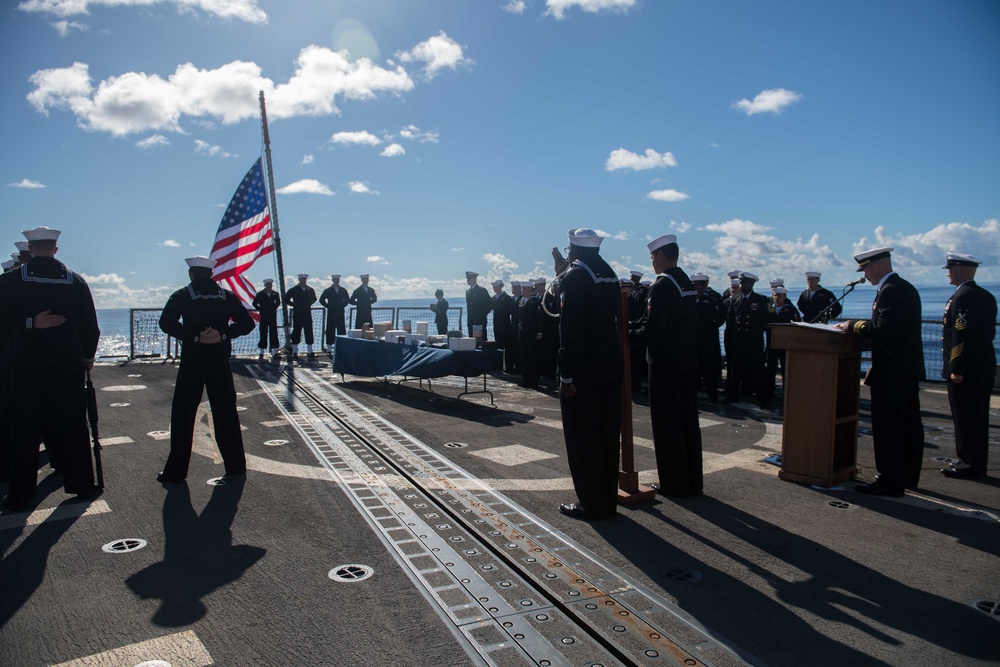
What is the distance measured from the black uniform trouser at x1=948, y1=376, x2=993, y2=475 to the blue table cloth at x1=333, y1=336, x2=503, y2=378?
6.09m

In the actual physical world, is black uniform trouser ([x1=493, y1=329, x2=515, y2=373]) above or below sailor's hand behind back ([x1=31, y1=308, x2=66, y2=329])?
below

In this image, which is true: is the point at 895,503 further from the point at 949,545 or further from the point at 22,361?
the point at 22,361

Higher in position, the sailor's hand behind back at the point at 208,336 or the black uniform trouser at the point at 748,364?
the sailor's hand behind back at the point at 208,336

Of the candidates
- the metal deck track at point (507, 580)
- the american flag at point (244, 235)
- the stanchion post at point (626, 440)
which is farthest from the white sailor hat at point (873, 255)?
the american flag at point (244, 235)

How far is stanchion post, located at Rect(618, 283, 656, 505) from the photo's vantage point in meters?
5.32

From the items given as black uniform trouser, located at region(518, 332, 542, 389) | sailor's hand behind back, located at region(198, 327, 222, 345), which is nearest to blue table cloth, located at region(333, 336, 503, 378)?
black uniform trouser, located at region(518, 332, 542, 389)

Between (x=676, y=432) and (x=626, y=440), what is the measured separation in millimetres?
457

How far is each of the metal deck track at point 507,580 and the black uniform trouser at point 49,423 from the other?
2.12 meters

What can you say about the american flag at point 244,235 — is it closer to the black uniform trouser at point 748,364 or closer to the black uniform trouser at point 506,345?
the black uniform trouser at point 506,345

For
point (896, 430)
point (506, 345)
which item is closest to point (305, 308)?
point (506, 345)

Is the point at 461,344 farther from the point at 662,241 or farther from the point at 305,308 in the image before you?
the point at 305,308

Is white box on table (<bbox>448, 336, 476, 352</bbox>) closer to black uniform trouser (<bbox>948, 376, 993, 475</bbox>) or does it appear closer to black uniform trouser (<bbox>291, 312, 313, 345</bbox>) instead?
→ black uniform trouser (<bbox>948, 376, 993, 475</bbox>)

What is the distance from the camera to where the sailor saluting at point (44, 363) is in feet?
17.1

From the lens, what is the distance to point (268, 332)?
1745 cm
